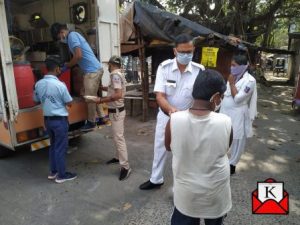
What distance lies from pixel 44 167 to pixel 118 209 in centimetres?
178

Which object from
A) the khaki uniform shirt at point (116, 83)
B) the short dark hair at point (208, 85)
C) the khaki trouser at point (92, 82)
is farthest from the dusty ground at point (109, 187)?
the short dark hair at point (208, 85)

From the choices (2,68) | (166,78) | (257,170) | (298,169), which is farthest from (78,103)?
(298,169)

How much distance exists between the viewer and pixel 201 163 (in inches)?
68.1

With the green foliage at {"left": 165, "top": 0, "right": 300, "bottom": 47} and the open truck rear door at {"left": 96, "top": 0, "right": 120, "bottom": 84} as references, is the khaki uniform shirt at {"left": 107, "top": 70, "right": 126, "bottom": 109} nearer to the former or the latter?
the open truck rear door at {"left": 96, "top": 0, "right": 120, "bottom": 84}

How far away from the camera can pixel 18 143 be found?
11.7 feet

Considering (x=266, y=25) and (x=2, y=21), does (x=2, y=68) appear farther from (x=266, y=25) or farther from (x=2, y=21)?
(x=266, y=25)

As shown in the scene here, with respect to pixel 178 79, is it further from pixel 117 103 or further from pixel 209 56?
pixel 209 56

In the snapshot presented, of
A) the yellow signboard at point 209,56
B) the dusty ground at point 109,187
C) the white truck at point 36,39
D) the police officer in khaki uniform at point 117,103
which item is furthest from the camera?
the yellow signboard at point 209,56

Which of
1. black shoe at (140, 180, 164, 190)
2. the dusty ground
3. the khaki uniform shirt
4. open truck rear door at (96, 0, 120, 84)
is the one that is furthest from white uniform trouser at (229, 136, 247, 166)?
open truck rear door at (96, 0, 120, 84)

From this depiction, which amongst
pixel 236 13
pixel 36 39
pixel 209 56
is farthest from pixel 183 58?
pixel 236 13

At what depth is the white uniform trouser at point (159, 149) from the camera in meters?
3.26

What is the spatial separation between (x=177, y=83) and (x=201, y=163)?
4.92 ft

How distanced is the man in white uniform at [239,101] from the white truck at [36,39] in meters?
1.99

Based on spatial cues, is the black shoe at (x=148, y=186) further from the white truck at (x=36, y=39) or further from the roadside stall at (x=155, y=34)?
the roadside stall at (x=155, y=34)
